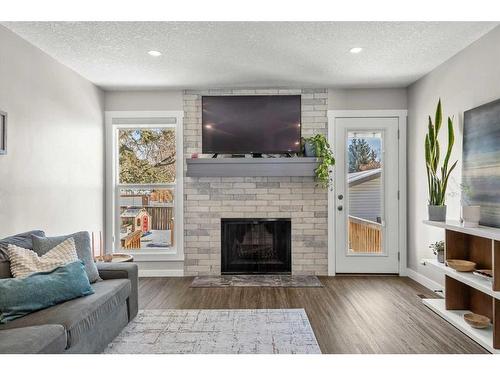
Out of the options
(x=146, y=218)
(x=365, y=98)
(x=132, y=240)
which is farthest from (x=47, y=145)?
(x=365, y=98)

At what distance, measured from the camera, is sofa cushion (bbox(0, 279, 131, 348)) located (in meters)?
1.94

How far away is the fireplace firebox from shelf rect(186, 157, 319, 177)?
0.63 m

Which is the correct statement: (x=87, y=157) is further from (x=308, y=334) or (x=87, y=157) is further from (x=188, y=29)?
(x=308, y=334)

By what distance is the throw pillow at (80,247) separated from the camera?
8.55 ft

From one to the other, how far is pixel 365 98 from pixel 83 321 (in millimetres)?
3985

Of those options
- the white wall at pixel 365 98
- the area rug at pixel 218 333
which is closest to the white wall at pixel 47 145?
the area rug at pixel 218 333

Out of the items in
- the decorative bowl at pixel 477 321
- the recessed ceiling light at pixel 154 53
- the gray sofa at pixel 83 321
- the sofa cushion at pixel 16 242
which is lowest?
the decorative bowl at pixel 477 321

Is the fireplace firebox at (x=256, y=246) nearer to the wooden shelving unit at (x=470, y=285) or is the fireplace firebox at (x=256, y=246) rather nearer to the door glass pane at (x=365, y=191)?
the door glass pane at (x=365, y=191)

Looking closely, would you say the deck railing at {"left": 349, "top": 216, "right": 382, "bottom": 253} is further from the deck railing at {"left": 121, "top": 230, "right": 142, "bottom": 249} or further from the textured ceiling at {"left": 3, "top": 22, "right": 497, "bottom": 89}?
the deck railing at {"left": 121, "top": 230, "right": 142, "bottom": 249}

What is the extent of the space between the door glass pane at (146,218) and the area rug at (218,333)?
153cm

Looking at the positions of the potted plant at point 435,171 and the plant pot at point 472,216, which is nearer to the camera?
the plant pot at point 472,216

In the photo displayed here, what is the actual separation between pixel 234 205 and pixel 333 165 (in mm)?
1369

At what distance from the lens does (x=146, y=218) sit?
4.71 metres

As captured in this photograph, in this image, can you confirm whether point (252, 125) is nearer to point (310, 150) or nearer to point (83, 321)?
point (310, 150)
